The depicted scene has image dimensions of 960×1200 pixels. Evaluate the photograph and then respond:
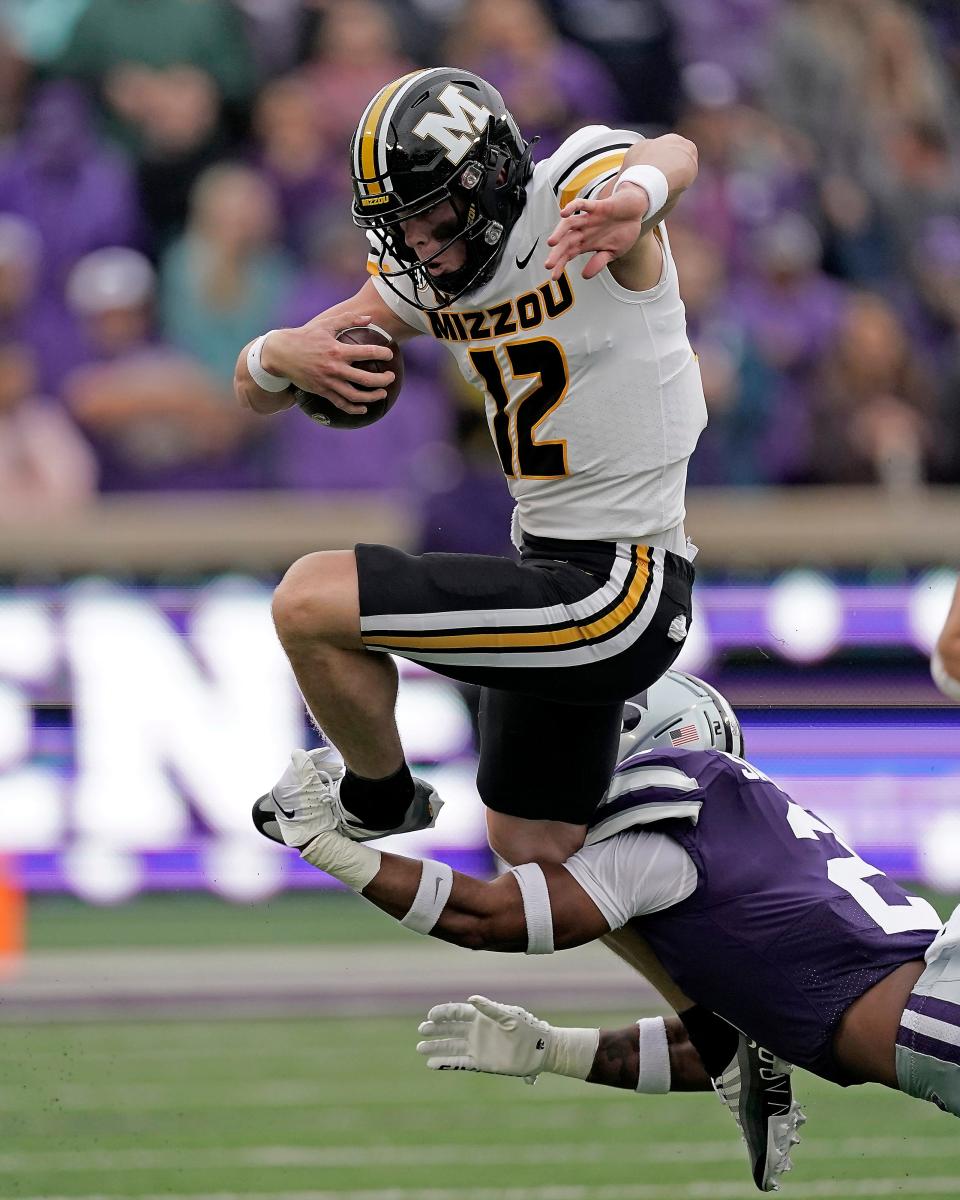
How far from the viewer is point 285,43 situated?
38.6 feet

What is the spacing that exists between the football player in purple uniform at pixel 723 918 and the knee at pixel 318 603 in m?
0.40

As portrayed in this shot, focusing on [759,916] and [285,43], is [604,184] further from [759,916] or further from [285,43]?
[285,43]

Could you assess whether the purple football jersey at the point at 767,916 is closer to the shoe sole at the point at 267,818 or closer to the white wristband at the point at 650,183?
the shoe sole at the point at 267,818

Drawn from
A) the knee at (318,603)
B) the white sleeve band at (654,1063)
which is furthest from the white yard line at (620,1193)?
the knee at (318,603)

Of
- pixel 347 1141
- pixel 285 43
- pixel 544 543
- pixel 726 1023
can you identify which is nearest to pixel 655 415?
pixel 544 543

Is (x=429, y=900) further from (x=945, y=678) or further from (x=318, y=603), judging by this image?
(x=945, y=678)

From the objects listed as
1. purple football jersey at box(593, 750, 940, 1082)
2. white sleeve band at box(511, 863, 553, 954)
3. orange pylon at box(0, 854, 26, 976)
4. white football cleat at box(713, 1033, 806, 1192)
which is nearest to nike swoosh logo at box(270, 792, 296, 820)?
white sleeve band at box(511, 863, 553, 954)

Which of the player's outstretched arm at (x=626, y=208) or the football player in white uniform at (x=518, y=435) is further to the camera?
the football player in white uniform at (x=518, y=435)

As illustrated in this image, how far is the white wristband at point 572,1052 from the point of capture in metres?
5.52

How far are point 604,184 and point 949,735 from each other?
220 inches

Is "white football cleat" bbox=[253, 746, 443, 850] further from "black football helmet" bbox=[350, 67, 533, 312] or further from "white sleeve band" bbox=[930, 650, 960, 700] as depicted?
"white sleeve band" bbox=[930, 650, 960, 700]

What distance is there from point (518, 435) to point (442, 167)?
24.2 inches

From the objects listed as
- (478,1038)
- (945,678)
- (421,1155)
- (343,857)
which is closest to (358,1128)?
(421,1155)

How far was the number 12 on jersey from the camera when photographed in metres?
5.00
